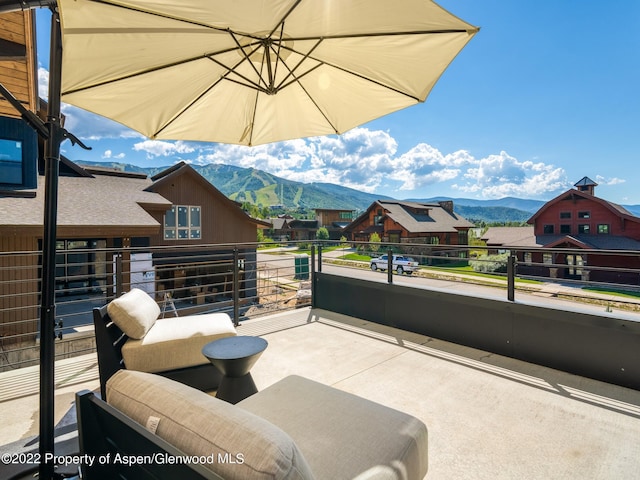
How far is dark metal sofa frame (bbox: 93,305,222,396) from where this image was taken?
7.41 ft

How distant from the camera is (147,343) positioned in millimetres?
2438

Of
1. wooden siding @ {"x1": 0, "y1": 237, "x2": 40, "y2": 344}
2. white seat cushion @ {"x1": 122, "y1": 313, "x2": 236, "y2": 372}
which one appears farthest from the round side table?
wooden siding @ {"x1": 0, "y1": 237, "x2": 40, "y2": 344}

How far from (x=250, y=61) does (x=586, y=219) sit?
2845 cm

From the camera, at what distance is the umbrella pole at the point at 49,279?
53.1 inches

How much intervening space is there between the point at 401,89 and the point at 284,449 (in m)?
2.82

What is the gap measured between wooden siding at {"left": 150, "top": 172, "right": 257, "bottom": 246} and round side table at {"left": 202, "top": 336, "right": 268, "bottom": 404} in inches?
530

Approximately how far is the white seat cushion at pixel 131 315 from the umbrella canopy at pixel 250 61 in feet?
5.16

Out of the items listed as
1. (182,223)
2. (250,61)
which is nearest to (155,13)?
(250,61)

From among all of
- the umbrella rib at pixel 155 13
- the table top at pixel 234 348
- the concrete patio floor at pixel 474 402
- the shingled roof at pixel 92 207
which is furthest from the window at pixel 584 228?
the umbrella rib at pixel 155 13

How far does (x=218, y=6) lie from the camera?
1816 millimetres

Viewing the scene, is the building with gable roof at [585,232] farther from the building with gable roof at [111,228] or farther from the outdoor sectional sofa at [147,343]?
the outdoor sectional sofa at [147,343]

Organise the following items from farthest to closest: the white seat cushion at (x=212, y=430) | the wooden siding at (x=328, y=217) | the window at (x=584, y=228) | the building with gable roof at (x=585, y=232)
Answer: the wooden siding at (x=328, y=217), the window at (x=584, y=228), the building with gable roof at (x=585, y=232), the white seat cushion at (x=212, y=430)

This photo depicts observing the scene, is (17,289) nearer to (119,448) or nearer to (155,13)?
(155,13)

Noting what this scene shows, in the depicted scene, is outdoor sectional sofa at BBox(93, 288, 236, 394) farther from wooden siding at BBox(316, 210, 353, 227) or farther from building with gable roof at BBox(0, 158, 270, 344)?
wooden siding at BBox(316, 210, 353, 227)
